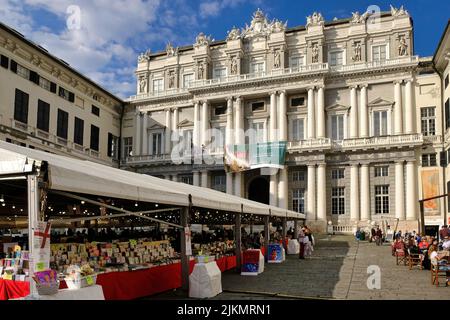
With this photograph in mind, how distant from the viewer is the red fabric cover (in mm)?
7715

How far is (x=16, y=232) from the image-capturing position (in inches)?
956

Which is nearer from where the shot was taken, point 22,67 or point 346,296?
point 346,296

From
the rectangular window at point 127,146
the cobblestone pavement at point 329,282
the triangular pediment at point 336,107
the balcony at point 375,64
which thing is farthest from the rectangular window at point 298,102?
the cobblestone pavement at point 329,282

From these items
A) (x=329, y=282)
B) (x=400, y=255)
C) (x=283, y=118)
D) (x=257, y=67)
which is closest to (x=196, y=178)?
(x=283, y=118)

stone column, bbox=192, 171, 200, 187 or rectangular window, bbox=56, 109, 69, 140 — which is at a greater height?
rectangular window, bbox=56, 109, 69, 140

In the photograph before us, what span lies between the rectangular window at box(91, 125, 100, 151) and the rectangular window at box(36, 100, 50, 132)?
8.09 m

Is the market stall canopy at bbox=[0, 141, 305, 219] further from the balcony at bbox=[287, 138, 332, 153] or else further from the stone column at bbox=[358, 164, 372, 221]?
the stone column at bbox=[358, 164, 372, 221]

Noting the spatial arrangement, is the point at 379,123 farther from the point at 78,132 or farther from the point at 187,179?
the point at 78,132

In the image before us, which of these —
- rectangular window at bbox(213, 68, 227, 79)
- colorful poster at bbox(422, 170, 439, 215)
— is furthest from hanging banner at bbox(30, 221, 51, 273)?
rectangular window at bbox(213, 68, 227, 79)

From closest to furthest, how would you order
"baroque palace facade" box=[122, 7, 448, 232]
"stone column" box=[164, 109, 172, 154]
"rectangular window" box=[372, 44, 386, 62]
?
"baroque palace facade" box=[122, 7, 448, 232]
"rectangular window" box=[372, 44, 386, 62]
"stone column" box=[164, 109, 172, 154]

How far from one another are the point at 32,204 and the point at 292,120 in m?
40.8

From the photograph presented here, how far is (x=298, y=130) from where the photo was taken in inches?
1807

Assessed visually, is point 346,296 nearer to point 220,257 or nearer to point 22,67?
point 220,257
